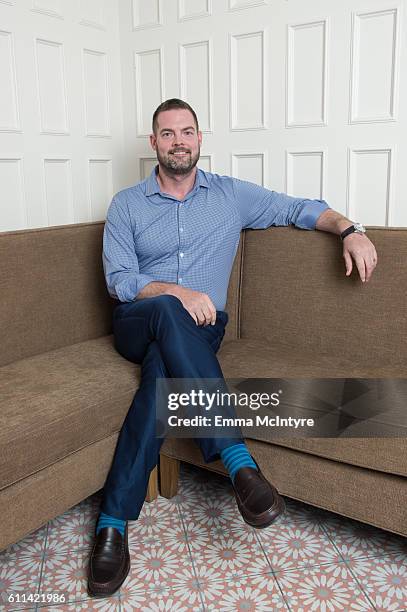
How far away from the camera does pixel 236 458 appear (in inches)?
62.6

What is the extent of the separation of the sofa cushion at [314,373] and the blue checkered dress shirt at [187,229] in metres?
0.26

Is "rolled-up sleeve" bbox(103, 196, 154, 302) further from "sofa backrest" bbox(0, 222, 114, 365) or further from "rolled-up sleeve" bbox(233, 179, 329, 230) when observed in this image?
"rolled-up sleeve" bbox(233, 179, 329, 230)

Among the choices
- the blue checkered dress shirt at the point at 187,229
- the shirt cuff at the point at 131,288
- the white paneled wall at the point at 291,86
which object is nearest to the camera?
the shirt cuff at the point at 131,288

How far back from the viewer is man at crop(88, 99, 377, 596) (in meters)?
1.60

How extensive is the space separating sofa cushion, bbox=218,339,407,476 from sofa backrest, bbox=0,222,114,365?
516 mm

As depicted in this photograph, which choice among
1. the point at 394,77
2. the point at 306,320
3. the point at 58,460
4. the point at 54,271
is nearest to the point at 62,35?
the point at 54,271

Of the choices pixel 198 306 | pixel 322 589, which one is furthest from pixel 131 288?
pixel 322 589

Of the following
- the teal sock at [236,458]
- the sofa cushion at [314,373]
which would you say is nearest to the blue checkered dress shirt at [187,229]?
the sofa cushion at [314,373]

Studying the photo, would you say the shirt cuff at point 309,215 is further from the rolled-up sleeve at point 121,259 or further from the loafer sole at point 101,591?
the loafer sole at point 101,591

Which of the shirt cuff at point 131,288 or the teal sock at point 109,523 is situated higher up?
the shirt cuff at point 131,288

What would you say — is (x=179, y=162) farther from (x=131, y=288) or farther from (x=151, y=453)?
(x=151, y=453)

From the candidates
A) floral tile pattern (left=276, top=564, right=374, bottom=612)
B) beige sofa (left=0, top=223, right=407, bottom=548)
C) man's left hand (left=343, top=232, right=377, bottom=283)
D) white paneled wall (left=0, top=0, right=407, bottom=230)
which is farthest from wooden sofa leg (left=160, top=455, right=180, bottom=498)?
white paneled wall (left=0, top=0, right=407, bottom=230)

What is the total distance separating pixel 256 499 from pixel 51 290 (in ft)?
3.38

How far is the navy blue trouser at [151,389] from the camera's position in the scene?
64.1 inches
